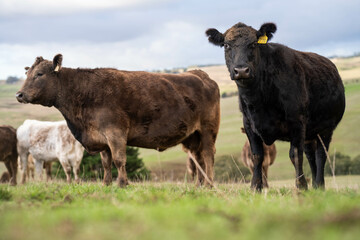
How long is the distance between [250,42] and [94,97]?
3720mm

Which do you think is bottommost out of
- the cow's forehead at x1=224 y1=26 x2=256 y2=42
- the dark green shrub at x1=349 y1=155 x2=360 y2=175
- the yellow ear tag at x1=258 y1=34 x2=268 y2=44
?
the dark green shrub at x1=349 y1=155 x2=360 y2=175

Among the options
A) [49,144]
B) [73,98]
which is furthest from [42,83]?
[49,144]

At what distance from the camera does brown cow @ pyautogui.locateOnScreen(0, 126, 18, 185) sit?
19.4 metres

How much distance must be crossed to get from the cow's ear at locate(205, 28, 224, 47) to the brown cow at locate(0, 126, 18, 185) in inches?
459

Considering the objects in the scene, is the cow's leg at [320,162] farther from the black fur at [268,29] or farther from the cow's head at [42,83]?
the cow's head at [42,83]

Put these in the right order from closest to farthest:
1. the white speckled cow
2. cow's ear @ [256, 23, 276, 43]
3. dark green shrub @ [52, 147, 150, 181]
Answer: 1. cow's ear @ [256, 23, 276, 43]
2. the white speckled cow
3. dark green shrub @ [52, 147, 150, 181]

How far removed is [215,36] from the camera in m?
10.1

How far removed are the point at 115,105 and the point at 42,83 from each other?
1828 mm

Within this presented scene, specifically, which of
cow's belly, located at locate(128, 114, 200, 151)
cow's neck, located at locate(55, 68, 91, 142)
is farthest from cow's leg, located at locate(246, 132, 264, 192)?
cow's neck, located at locate(55, 68, 91, 142)

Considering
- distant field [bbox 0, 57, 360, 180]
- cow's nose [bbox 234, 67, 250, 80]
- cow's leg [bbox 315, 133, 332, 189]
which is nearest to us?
cow's nose [bbox 234, 67, 250, 80]

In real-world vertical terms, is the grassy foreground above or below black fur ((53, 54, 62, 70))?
below

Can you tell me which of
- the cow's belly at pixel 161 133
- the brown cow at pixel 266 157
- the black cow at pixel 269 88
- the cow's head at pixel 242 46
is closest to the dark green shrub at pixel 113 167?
the brown cow at pixel 266 157

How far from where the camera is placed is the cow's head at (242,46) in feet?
29.6

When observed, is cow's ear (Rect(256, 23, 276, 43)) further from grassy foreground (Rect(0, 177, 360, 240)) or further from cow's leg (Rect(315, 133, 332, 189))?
grassy foreground (Rect(0, 177, 360, 240))
